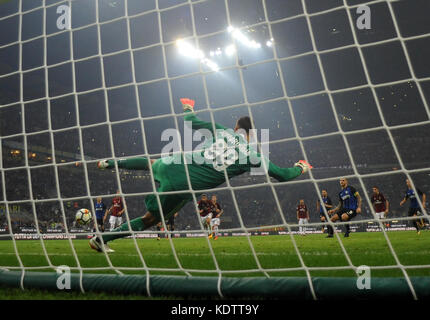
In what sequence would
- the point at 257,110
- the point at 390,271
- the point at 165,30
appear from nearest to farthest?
the point at 390,271 → the point at 165,30 → the point at 257,110

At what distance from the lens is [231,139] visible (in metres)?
3.31

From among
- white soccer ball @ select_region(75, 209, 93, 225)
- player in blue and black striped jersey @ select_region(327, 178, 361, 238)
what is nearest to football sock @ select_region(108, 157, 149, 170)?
white soccer ball @ select_region(75, 209, 93, 225)

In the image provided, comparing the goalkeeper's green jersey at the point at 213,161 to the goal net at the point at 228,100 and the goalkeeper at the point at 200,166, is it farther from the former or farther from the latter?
the goal net at the point at 228,100

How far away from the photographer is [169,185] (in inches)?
131

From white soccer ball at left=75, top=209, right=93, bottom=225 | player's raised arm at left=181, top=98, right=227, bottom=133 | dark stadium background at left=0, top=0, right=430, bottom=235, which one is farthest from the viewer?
dark stadium background at left=0, top=0, right=430, bottom=235

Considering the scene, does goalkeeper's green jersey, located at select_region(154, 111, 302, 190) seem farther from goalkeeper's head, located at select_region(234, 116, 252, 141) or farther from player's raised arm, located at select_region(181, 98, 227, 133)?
goalkeeper's head, located at select_region(234, 116, 252, 141)

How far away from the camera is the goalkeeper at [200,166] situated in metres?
3.29

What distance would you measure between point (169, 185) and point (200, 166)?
0.34 meters

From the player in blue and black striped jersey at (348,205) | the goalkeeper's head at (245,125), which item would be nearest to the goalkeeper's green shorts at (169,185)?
the goalkeeper's head at (245,125)

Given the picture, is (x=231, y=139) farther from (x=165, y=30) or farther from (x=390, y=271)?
(x=165, y=30)

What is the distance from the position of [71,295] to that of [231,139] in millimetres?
1796

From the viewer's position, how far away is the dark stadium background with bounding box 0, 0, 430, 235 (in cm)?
1741

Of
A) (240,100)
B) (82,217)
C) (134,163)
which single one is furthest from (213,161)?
(240,100)

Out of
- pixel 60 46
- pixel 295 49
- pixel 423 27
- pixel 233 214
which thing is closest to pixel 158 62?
pixel 60 46
